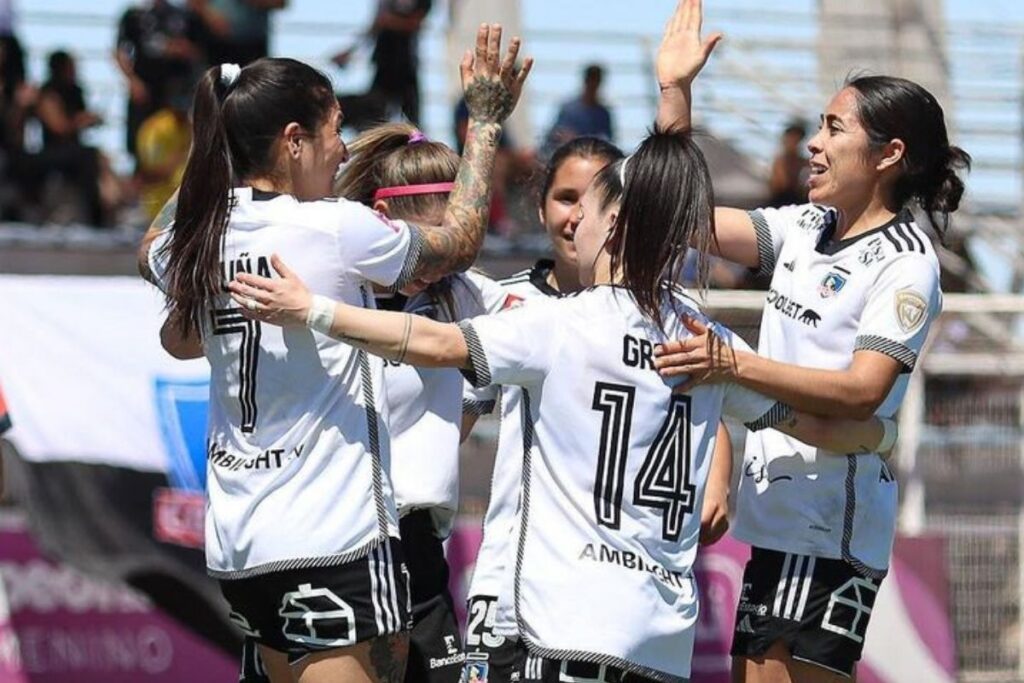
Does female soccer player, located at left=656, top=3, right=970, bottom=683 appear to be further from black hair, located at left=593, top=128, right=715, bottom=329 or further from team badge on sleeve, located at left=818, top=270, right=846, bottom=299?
black hair, located at left=593, top=128, right=715, bottom=329

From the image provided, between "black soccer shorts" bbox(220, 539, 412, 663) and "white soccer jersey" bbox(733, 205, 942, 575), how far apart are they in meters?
0.97

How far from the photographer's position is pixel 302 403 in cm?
408

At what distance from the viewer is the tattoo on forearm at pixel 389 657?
4125mm

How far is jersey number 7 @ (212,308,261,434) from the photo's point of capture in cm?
409

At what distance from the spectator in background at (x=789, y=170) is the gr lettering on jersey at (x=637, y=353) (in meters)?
8.64

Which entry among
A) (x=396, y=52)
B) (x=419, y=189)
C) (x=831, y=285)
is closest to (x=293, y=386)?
(x=419, y=189)

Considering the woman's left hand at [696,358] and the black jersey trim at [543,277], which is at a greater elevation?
the woman's left hand at [696,358]

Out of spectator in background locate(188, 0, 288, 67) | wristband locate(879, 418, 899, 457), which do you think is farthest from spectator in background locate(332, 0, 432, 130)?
wristband locate(879, 418, 899, 457)

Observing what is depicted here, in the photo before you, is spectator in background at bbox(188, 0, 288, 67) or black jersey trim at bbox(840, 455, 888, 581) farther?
spectator in background at bbox(188, 0, 288, 67)

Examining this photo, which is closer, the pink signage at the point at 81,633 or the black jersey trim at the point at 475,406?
the black jersey trim at the point at 475,406

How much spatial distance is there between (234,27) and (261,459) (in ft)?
23.8

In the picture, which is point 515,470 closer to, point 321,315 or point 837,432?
point 837,432

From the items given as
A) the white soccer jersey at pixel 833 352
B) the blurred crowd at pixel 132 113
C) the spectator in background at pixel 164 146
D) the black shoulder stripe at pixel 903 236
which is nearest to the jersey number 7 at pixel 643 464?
the white soccer jersey at pixel 833 352

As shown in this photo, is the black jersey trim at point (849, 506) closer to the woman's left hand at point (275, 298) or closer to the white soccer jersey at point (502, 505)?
the white soccer jersey at point (502, 505)
